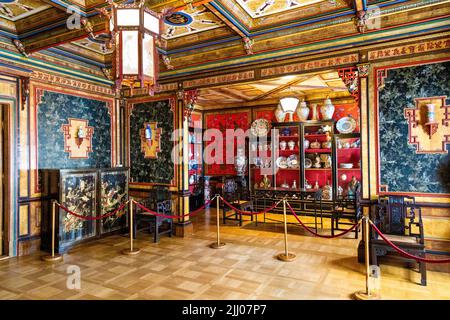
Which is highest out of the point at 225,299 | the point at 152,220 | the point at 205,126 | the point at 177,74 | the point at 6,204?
the point at 177,74

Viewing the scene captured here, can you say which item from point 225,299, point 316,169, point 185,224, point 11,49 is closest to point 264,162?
point 316,169

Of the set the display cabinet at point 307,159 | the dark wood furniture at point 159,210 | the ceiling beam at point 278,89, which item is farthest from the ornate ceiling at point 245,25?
the display cabinet at point 307,159

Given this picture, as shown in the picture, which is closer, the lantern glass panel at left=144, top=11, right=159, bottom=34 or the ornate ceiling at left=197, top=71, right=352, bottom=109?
the lantern glass panel at left=144, top=11, right=159, bottom=34

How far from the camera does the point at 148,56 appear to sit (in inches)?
110

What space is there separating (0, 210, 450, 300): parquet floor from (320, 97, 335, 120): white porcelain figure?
11.0 feet

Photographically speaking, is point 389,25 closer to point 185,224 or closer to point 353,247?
point 353,247

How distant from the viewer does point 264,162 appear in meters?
8.79

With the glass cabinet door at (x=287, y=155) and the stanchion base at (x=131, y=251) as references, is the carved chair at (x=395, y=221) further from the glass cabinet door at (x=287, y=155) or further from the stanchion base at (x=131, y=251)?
the glass cabinet door at (x=287, y=155)

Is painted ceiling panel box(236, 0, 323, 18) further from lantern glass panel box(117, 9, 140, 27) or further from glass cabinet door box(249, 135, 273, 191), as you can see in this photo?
glass cabinet door box(249, 135, 273, 191)

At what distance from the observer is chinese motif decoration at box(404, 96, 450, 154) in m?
3.96

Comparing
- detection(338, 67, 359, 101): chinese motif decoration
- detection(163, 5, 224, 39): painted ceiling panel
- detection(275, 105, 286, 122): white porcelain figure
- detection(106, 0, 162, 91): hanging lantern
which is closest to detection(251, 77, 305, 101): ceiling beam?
detection(275, 105, 286, 122): white porcelain figure

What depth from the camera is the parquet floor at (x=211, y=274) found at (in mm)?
3371

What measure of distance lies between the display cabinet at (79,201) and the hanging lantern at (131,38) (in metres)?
3.21

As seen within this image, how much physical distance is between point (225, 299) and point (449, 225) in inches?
126
